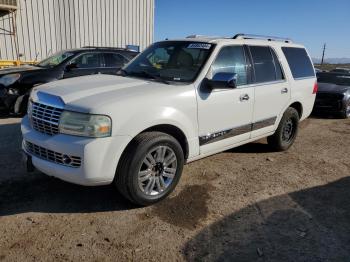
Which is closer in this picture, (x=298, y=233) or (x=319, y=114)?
(x=298, y=233)

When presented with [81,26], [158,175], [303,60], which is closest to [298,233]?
[158,175]

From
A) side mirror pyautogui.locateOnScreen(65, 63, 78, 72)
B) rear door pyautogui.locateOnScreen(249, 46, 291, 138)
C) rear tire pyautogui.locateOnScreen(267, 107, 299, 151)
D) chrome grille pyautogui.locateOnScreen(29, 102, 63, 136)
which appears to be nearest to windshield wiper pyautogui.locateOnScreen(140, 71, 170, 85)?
chrome grille pyautogui.locateOnScreen(29, 102, 63, 136)

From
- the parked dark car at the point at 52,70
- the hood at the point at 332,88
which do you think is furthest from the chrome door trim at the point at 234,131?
the hood at the point at 332,88

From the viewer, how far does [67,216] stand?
3.53m

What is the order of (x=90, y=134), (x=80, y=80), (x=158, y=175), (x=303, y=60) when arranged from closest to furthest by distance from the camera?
1. (x=90, y=134)
2. (x=158, y=175)
3. (x=80, y=80)
4. (x=303, y=60)

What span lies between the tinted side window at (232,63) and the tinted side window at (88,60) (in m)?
5.01

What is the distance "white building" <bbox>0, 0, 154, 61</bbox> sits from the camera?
49.6 ft

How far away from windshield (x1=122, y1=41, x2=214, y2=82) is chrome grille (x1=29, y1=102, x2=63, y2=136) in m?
1.35

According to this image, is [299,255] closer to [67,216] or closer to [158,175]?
[158,175]

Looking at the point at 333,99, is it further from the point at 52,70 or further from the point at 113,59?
the point at 52,70

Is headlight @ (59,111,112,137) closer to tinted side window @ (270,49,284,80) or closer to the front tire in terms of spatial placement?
the front tire

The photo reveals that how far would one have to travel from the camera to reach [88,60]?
8.72 meters

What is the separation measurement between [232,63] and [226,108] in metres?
0.66

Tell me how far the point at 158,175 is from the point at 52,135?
47.4 inches
